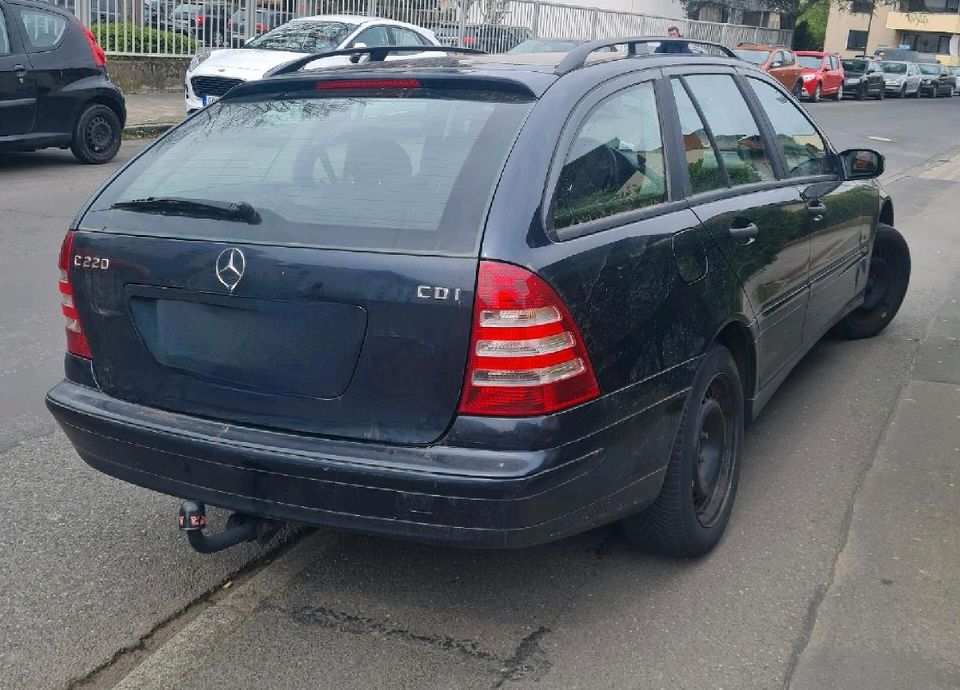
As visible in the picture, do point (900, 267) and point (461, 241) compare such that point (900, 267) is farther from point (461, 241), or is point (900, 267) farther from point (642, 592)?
point (461, 241)

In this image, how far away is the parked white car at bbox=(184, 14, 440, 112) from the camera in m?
15.3

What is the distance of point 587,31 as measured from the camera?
36500mm

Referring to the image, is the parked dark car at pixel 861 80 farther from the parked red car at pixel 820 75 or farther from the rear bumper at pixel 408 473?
the rear bumper at pixel 408 473

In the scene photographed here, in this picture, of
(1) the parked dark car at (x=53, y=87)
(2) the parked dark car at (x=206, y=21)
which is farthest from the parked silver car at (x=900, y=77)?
(1) the parked dark car at (x=53, y=87)

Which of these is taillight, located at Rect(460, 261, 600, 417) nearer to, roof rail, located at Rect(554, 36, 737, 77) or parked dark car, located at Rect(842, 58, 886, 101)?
roof rail, located at Rect(554, 36, 737, 77)

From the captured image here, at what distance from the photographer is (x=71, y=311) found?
11.8 ft

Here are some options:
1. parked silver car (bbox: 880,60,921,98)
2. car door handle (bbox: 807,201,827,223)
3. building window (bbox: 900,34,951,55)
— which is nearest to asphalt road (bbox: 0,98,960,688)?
car door handle (bbox: 807,201,827,223)

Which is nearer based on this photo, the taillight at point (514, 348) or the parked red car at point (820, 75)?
the taillight at point (514, 348)

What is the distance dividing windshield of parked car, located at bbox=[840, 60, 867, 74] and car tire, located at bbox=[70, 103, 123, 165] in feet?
110

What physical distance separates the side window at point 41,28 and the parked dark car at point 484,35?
15.3m

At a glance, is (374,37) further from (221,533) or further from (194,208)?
(221,533)

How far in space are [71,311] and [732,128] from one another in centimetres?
256

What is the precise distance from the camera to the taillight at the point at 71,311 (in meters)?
3.55

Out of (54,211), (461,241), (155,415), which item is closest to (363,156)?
(461,241)
